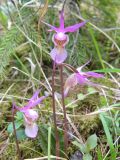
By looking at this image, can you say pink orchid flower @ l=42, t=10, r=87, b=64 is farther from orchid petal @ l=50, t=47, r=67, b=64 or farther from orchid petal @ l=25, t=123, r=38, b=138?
orchid petal @ l=25, t=123, r=38, b=138

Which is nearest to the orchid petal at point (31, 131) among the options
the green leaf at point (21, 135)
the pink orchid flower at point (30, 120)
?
the pink orchid flower at point (30, 120)

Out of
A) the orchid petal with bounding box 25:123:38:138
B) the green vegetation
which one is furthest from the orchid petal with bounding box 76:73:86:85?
the orchid petal with bounding box 25:123:38:138

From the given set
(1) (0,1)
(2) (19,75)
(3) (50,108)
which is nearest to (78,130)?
(3) (50,108)

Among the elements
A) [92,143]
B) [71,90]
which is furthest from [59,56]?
[92,143]

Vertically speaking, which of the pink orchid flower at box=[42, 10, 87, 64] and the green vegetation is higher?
the pink orchid flower at box=[42, 10, 87, 64]

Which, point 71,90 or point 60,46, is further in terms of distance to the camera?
point 71,90

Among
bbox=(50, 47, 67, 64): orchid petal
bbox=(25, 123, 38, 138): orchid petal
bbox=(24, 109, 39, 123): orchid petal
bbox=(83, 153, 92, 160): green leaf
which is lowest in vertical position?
bbox=(83, 153, 92, 160): green leaf

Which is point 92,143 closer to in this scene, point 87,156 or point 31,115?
point 87,156

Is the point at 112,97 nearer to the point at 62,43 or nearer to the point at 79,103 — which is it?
the point at 79,103

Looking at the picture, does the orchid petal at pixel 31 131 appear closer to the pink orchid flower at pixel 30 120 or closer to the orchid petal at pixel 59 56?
the pink orchid flower at pixel 30 120

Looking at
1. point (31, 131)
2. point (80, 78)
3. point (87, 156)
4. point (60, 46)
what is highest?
point (60, 46)

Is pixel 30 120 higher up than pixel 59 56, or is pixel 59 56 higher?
pixel 59 56
